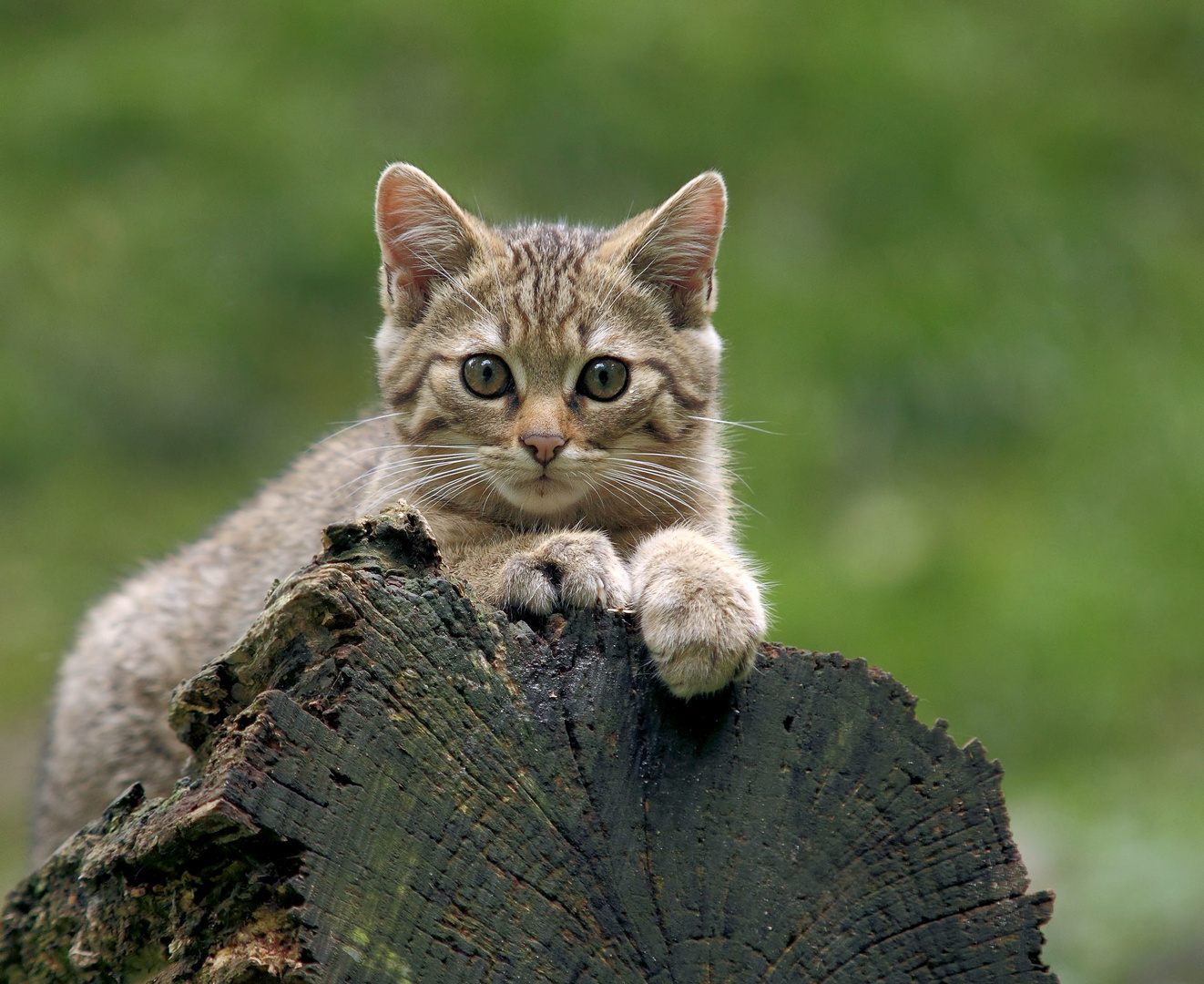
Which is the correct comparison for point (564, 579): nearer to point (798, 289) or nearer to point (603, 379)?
point (603, 379)

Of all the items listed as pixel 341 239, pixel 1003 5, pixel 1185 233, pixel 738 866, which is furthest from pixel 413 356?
pixel 1003 5

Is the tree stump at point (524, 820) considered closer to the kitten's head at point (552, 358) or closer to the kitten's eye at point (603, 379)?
the kitten's head at point (552, 358)

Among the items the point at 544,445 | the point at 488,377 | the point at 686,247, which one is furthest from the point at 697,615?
the point at 686,247

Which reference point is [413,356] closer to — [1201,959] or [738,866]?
[738,866]

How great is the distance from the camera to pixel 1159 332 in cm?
996

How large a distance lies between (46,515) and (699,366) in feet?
21.3

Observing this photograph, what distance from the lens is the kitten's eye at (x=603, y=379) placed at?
456 centimetres

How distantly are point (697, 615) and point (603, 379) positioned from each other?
1.66 meters

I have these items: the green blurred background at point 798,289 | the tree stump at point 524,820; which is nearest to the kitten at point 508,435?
the tree stump at point 524,820

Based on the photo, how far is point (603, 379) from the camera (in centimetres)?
459

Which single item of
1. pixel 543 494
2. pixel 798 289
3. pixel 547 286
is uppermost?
pixel 798 289

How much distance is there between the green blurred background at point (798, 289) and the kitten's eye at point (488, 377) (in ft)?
11.6

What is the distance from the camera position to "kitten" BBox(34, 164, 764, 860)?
4.31 meters

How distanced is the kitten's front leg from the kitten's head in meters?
0.63
